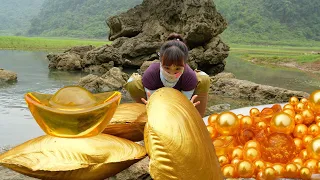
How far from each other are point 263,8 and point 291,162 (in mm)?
32661

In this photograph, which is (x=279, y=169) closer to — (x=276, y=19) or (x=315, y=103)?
(x=315, y=103)

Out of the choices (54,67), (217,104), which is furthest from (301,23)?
(217,104)

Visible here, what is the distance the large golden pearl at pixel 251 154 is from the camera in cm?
118

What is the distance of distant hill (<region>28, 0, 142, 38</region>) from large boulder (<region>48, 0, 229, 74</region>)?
Result: 24.6 metres

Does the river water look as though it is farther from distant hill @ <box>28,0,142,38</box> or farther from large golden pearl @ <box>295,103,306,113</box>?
distant hill @ <box>28,0,142,38</box>

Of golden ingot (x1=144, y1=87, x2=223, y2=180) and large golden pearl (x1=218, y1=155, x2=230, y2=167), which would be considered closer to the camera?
golden ingot (x1=144, y1=87, x2=223, y2=180)

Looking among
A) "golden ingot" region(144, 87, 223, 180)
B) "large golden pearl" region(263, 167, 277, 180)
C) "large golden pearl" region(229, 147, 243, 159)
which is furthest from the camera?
"large golden pearl" region(229, 147, 243, 159)

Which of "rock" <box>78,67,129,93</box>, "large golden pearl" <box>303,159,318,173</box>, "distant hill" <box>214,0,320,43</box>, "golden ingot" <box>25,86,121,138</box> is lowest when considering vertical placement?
"distant hill" <box>214,0,320,43</box>

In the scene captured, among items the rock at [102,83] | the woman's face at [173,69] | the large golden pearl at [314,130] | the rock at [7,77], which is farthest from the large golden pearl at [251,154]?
the rock at [7,77]

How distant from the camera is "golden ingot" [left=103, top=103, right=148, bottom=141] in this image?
958 mm

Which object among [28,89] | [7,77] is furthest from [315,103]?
[7,77]

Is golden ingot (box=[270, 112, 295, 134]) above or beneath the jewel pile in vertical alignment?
above

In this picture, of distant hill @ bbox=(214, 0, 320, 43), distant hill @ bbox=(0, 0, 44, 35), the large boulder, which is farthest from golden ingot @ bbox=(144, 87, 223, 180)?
distant hill @ bbox=(0, 0, 44, 35)

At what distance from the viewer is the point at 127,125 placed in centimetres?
97
